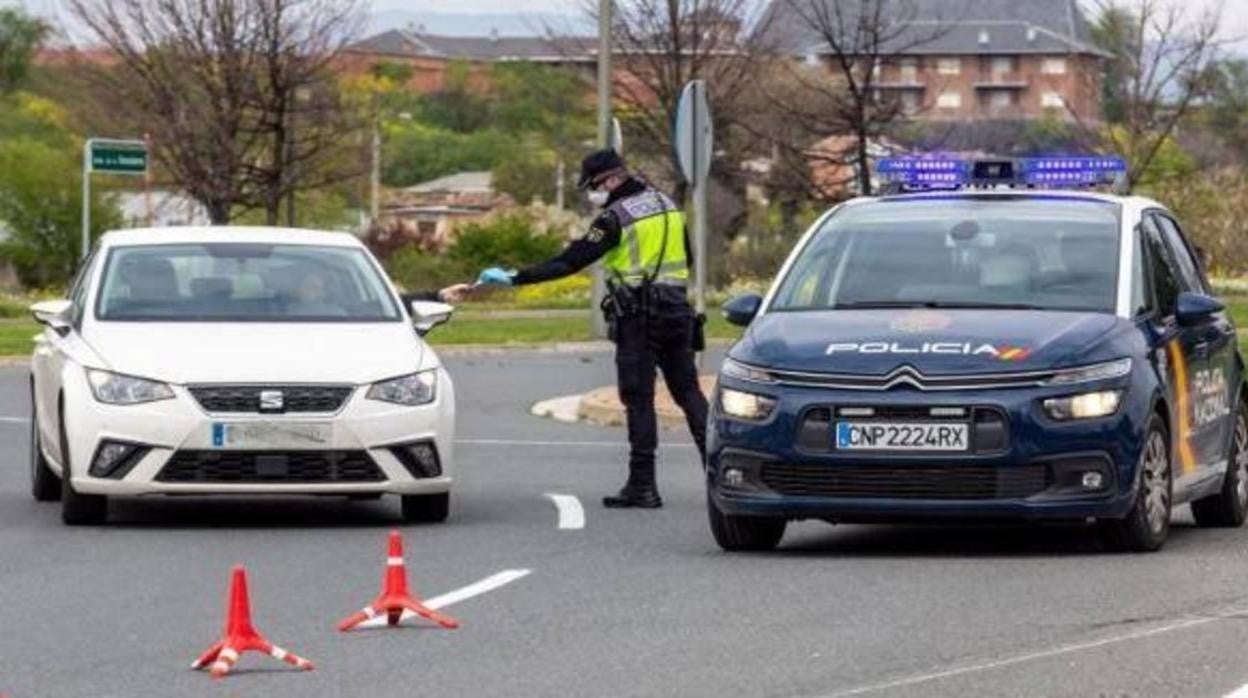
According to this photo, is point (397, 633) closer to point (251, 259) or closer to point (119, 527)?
point (119, 527)

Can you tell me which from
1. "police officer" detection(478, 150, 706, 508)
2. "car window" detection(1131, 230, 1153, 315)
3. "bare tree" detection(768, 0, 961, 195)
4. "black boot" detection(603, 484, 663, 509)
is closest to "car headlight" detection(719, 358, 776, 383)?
"car window" detection(1131, 230, 1153, 315)

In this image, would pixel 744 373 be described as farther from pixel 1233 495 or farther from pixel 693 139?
pixel 693 139

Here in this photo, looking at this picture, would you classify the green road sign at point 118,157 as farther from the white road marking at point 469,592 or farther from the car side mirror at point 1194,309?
the white road marking at point 469,592

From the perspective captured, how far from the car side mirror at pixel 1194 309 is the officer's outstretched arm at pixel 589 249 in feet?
10.7

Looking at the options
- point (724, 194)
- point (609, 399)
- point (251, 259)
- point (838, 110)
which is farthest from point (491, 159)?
point (251, 259)

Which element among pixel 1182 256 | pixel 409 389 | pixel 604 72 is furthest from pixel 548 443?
pixel 604 72

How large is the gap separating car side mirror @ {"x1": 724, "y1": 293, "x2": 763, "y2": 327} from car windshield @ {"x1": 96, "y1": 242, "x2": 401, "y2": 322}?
257 cm

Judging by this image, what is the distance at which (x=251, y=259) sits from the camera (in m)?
17.1

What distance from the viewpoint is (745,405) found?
13.5 meters

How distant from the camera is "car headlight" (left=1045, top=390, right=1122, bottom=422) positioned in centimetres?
1312

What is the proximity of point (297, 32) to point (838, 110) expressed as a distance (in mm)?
9204

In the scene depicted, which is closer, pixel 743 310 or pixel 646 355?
pixel 743 310

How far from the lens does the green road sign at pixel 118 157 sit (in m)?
41.6

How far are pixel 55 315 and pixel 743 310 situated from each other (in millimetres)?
3729
